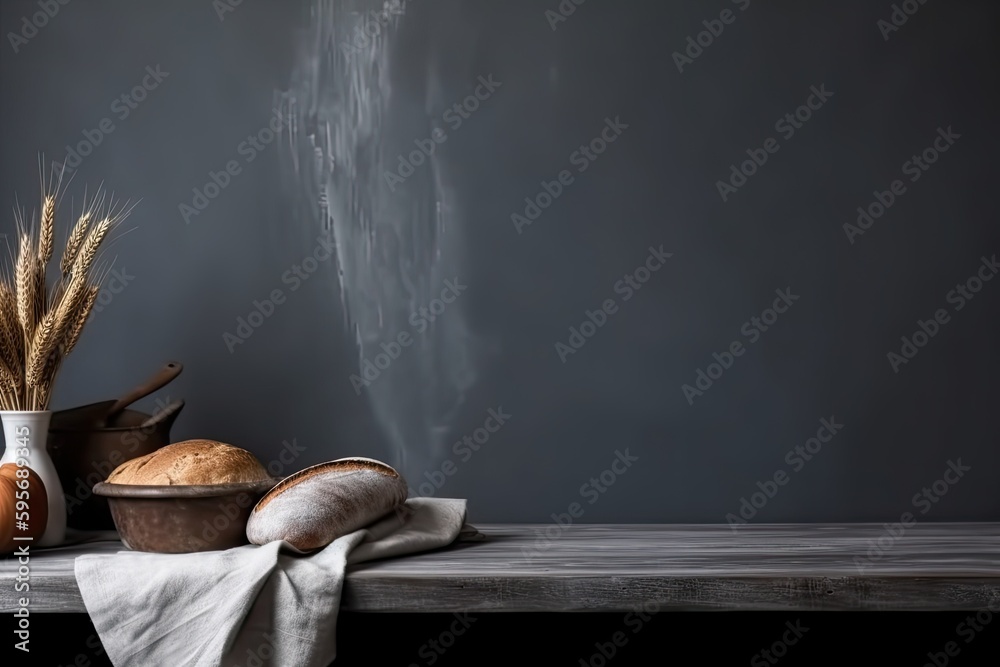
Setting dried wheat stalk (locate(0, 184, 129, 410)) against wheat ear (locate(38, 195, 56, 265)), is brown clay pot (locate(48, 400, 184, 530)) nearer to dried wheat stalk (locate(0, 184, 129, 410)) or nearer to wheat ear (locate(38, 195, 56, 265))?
dried wheat stalk (locate(0, 184, 129, 410))

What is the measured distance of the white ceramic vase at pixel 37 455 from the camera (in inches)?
57.5

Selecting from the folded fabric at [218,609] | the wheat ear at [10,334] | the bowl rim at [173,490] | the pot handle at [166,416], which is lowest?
the folded fabric at [218,609]

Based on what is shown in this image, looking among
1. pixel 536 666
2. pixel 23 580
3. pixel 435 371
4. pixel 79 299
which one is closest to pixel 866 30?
pixel 435 371

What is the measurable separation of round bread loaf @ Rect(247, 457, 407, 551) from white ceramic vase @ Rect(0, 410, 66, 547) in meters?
0.38

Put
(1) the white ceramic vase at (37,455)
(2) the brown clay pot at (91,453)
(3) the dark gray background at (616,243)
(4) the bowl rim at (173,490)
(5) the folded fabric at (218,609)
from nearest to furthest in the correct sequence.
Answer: (5) the folded fabric at (218,609) → (4) the bowl rim at (173,490) → (1) the white ceramic vase at (37,455) → (2) the brown clay pot at (91,453) → (3) the dark gray background at (616,243)

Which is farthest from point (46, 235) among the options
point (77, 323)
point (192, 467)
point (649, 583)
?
point (649, 583)

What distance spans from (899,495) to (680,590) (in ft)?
2.46

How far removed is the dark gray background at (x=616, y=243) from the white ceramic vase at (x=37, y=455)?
34 centimetres

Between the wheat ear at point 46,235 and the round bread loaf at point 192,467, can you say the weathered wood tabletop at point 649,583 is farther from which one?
the wheat ear at point 46,235

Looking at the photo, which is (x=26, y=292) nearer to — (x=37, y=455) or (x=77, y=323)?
(x=77, y=323)

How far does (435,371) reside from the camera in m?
1.80

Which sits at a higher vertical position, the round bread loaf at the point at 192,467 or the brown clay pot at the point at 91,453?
the round bread loaf at the point at 192,467

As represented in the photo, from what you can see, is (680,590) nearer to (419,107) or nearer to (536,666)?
(536,666)

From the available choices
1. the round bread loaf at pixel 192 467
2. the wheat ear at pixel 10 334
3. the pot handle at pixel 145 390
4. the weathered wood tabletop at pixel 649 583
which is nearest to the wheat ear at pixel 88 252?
the wheat ear at pixel 10 334
